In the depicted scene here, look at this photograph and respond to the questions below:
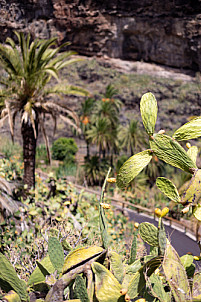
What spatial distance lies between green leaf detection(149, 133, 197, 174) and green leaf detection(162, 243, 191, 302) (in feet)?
1.27

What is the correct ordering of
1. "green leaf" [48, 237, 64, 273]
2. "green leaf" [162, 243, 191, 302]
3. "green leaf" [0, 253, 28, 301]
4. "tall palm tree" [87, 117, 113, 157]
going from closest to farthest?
"green leaf" [162, 243, 191, 302] → "green leaf" [0, 253, 28, 301] → "green leaf" [48, 237, 64, 273] → "tall palm tree" [87, 117, 113, 157]

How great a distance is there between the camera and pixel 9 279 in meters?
1.44

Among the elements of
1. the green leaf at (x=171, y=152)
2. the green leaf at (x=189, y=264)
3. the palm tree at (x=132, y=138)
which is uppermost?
the green leaf at (x=171, y=152)

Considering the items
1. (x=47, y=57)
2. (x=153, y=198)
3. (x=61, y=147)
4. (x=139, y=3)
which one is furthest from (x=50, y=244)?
(x=139, y=3)

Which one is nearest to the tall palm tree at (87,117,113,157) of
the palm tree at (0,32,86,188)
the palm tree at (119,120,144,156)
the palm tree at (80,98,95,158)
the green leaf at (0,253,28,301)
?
the palm tree at (80,98,95,158)

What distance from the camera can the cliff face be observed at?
116 feet

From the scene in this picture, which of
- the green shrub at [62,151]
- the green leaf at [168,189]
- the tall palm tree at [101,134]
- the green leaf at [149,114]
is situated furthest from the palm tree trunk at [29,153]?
the green shrub at [62,151]

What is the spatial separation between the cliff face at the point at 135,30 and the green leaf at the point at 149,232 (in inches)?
1376

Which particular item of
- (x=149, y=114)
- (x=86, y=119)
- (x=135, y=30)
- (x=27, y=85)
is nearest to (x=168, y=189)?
(x=149, y=114)

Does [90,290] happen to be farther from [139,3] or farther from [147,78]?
[139,3]

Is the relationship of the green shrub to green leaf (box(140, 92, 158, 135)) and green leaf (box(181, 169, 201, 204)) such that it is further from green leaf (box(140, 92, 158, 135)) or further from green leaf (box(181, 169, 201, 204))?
green leaf (box(181, 169, 201, 204))

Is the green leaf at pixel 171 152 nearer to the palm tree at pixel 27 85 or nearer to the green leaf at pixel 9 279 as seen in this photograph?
the green leaf at pixel 9 279

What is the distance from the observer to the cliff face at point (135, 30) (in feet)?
116

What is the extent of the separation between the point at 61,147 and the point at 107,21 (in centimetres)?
2177
